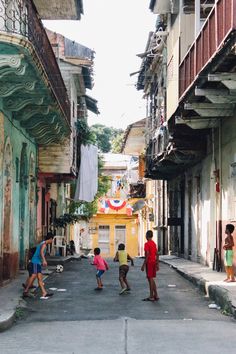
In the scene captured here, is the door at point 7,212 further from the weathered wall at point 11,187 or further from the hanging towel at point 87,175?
the hanging towel at point 87,175

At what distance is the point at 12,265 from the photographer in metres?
17.5

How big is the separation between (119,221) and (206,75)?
39632 mm

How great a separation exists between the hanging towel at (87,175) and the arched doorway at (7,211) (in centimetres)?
1196

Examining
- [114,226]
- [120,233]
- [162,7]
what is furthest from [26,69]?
[120,233]

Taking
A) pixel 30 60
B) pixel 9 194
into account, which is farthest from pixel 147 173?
pixel 30 60

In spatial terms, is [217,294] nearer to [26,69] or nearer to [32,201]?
[26,69]

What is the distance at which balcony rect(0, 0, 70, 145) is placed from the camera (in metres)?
12.1

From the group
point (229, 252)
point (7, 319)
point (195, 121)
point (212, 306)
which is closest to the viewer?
point (7, 319)

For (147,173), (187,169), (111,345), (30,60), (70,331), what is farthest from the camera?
(147,173)

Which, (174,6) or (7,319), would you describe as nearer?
(7,319)

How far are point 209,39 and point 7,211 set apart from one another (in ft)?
21.8

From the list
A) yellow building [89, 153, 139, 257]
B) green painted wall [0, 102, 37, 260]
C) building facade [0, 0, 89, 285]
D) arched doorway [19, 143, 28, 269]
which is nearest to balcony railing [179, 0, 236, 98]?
building facade [0, 0, 89, 285]

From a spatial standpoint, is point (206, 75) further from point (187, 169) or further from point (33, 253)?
point (187, 169)

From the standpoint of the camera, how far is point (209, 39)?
1419 centimetres
